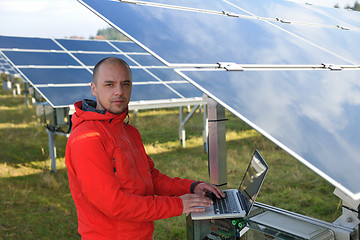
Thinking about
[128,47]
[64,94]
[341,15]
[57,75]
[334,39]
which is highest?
[341,15]

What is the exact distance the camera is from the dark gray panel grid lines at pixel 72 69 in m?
7.04

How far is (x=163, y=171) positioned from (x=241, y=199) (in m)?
5.76

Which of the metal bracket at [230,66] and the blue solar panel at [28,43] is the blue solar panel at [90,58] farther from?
the metal bracket at [230,66]

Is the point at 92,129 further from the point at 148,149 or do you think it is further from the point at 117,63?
the point at 148,149

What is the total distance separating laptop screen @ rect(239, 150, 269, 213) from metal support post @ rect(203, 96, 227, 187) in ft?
0.80

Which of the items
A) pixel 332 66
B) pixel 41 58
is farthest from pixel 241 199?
pixel 41 58

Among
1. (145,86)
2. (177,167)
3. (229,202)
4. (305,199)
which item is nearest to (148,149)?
(177,167)

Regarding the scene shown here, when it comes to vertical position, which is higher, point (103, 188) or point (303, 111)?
point (303, 111)

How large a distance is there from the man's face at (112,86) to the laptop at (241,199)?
0.92 m

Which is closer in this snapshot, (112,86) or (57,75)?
(112,86)

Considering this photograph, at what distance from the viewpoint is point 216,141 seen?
291 centimetres

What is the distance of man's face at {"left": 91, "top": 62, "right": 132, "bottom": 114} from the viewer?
2314 mm

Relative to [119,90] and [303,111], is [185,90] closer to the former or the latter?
[119,90]

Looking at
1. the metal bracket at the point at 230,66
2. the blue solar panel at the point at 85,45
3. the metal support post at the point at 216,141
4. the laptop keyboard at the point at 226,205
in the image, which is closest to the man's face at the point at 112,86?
the metal bracket at the point at 230,66
